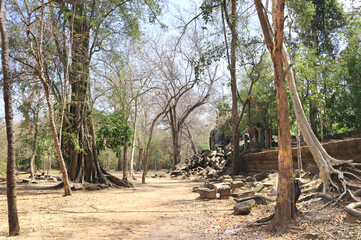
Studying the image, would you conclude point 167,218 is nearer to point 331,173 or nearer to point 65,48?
point 331,173

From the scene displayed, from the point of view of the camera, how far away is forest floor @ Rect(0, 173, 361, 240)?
15.4 feet

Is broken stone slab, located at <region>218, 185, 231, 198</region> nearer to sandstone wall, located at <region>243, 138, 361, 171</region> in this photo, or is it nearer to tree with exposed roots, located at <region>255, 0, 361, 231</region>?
tree with exposed roots, located at <region>255, 0, 361, 231</region>

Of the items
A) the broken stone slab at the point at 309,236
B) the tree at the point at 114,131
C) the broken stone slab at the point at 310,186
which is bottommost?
the broken stone slab at the point at 309,236

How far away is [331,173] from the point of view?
22.8ft

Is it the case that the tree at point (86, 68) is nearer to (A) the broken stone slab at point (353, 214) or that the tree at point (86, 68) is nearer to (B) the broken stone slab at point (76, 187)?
(B) the broken stone slab at point (76, 187)

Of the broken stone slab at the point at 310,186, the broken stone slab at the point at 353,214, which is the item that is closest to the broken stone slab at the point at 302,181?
the broken stone slab at the point at 310,186

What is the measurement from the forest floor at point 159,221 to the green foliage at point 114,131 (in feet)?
16.0

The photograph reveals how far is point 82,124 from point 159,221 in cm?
754

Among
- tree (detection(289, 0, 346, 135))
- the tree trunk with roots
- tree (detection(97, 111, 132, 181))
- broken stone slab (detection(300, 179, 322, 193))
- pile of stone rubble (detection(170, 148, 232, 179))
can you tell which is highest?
tree (detection(289, 0, 346, 135))

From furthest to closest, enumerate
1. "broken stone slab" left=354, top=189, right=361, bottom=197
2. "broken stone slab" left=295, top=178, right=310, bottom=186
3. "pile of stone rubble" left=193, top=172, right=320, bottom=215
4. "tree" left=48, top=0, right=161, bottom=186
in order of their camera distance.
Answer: "tree" left=48, top=0, right=161, bottom=186
"broken stone slab" left=295, top=178, right=310, bottom=186
"pile of stone rubble" left=193, top=172, right=320, bottom=215
"broken stone slab" left=354, top=189, right=361, bottom=197

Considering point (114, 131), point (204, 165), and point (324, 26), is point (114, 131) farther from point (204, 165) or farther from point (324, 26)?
point (324, 26)

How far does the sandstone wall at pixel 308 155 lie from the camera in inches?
306

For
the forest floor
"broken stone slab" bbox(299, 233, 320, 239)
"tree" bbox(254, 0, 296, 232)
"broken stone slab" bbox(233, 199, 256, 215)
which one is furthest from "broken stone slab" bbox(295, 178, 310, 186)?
"broken stone slab" bbox(299, 233, 320, 239)

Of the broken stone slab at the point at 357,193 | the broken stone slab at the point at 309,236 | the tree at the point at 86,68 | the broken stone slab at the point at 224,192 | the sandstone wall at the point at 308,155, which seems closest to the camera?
the broken stone slab at the point at 309,236
